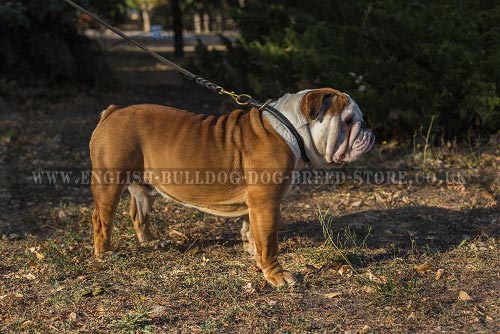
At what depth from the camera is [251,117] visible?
4.56 meters

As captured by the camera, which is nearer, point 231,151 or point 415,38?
point 231,151

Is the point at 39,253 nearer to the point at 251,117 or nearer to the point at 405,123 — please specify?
the point at 251,117

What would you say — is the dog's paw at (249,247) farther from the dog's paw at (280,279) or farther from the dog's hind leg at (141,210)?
the dog's hind leg at (141,210)

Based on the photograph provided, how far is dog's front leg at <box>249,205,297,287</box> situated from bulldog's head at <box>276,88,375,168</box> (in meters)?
0.54

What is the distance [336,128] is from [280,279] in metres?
1.16

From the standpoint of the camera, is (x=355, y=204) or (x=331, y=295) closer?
(x=331, y=295)

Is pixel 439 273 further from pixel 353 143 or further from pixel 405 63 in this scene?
pixel 405 63

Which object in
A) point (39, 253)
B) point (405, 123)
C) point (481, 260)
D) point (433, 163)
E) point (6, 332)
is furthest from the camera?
point (405, 123)

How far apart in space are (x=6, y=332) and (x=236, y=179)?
1.83 meters

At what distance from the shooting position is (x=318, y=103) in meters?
4.26

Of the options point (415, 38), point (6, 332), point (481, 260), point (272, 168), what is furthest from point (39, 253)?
point (415, 38)

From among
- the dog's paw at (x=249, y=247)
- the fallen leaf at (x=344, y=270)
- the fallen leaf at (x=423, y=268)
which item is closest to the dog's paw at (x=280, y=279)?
the fallen leaf at (x=344, y=270)

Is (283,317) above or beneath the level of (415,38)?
beneath

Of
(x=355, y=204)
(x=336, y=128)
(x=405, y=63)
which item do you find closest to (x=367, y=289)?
(x=336, y=128)
